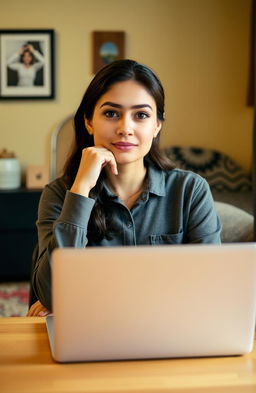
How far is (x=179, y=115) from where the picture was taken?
14.5 feet

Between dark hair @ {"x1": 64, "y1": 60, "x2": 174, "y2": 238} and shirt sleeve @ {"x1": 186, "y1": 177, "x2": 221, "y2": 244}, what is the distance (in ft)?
0.41

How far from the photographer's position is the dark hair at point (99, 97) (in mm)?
1579

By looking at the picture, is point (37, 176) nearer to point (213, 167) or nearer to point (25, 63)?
point (25, 63)

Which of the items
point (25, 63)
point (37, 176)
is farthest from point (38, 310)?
point (25, 63)

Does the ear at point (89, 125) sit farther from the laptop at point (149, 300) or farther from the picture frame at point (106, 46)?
the picture frame at point (106, 46)

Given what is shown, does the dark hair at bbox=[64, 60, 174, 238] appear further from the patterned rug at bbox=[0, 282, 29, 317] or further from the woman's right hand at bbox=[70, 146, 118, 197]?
the patterned rug at bbox=[0, 282, 29, 317]

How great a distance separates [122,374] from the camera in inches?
38.9

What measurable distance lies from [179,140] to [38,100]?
107 cm

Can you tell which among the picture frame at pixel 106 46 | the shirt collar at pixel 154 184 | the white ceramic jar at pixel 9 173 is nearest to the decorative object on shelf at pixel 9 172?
the white ceramic jar at pixel 9 173

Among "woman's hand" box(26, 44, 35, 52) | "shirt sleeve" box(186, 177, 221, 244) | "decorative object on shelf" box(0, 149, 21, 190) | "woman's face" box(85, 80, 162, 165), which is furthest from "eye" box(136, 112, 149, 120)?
"woman's hand" box(26, 44, 35, 52)

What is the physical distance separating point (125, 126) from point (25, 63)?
9.69 ft

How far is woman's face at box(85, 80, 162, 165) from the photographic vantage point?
1.54 metres

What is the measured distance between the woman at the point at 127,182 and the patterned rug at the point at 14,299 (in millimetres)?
1815

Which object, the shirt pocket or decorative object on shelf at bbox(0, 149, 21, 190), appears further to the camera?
decorative object on shelf at bbox(0, 149, 21, 190)
